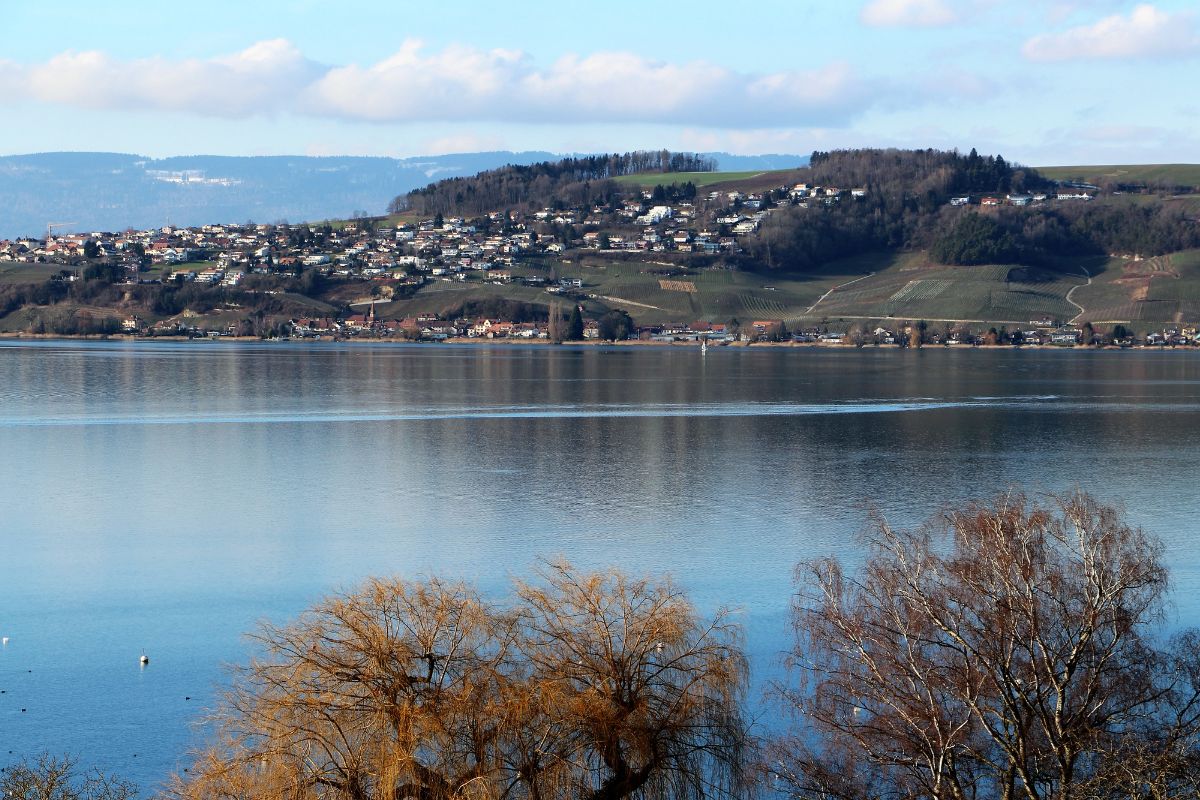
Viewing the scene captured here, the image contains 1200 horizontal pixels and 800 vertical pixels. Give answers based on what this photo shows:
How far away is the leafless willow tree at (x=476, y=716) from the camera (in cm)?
1381

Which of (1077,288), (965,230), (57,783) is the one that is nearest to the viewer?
(57,783)

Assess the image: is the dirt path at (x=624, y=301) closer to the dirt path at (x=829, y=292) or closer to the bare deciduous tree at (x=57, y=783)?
the dirt path at (x=829, y=292)

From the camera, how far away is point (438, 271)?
6845 inches

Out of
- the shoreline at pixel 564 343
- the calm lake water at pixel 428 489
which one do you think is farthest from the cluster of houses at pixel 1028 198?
the calm lake water at pixel 428 489

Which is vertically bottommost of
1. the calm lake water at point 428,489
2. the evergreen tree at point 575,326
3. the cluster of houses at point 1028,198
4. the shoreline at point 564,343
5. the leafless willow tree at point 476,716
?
the shoreline at point 564,343

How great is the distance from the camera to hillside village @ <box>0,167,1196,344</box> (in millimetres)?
150250

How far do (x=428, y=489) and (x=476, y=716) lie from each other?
24441 millimetres

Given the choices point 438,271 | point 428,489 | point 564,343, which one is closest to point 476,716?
point 428,489

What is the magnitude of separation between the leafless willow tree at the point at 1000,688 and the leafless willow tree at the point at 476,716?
1681mm

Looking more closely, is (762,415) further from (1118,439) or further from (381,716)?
(381,716)

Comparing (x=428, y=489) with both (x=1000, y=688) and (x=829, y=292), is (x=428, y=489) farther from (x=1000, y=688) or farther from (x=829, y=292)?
(x=829, y=292)

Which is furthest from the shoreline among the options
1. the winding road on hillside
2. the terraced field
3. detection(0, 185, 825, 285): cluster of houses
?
detection(0, 185, 825, 285): cluster of houses

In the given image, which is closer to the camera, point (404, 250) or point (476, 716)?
point (476, 716)

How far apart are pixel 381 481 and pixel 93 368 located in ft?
192
